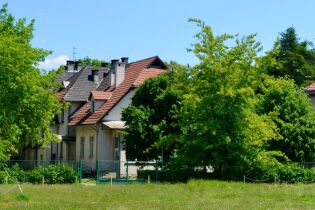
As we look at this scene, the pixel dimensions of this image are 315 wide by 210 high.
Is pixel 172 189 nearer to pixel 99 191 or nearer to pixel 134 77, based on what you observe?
pixel 99 191

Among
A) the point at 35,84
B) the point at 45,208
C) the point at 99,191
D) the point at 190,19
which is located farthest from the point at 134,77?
the point at 45,208

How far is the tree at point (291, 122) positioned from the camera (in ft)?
130

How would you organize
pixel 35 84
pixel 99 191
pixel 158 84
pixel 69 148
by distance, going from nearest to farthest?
pixel 99 191 → pixel 35 84 → pixel 158 84 → pixel 69 148

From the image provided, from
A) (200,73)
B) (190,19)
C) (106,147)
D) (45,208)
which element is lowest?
(45,208)

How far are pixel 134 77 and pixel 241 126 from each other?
71.6 ft

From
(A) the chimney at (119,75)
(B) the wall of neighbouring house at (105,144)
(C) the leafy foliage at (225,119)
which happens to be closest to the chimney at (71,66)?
(A) the chimney at (119,75)

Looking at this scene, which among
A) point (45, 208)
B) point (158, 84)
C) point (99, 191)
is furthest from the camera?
point (158, 84)

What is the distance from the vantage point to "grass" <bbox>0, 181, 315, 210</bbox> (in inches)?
822

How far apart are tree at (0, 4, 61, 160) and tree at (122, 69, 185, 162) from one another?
5.76 meters

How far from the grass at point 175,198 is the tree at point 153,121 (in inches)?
450

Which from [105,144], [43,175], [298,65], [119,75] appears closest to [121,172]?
[43,175]

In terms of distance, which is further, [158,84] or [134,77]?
[134,77]

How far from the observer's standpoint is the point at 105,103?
5469 centimetres

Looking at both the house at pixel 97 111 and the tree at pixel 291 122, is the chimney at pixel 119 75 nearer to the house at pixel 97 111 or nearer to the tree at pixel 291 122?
the house at pixel 97 111
